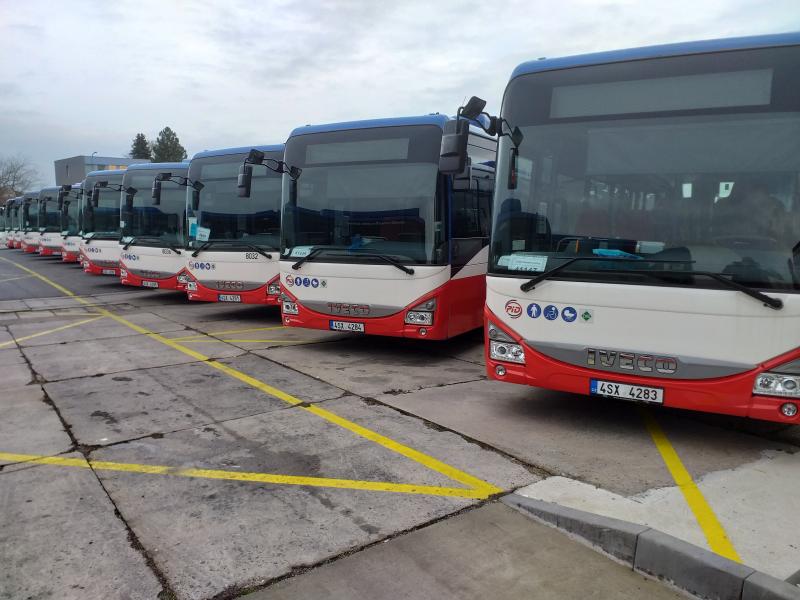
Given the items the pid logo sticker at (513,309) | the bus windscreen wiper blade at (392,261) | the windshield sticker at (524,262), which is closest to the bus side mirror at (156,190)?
the bus windscreen wiper blade at (392,261)

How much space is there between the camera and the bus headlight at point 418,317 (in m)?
7.68

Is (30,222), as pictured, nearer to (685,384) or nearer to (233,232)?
(233,232)

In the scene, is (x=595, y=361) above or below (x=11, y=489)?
above

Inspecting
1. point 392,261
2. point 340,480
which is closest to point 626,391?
point 340,480

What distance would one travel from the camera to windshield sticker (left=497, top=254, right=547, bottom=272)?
5.18 metres

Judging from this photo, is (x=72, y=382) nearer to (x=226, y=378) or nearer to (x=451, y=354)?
(x=226, y=378)

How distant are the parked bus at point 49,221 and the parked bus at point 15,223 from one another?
9.06 meters

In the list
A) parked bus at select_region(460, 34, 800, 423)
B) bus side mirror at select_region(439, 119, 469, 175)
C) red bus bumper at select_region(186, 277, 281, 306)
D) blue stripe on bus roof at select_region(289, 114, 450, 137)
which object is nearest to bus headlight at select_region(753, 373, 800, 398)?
parked bus at select_region(460, 34, 800, 423)

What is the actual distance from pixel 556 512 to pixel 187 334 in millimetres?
8508

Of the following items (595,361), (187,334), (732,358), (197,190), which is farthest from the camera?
(197,190)

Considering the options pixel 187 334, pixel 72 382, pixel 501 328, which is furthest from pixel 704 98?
pixel 187 334

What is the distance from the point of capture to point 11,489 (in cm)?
415

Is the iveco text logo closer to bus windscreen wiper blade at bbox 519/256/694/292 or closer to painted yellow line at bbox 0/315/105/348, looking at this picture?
bus windscreen wiper blade at bbox 519/256/694/292

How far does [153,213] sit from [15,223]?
3295cm
